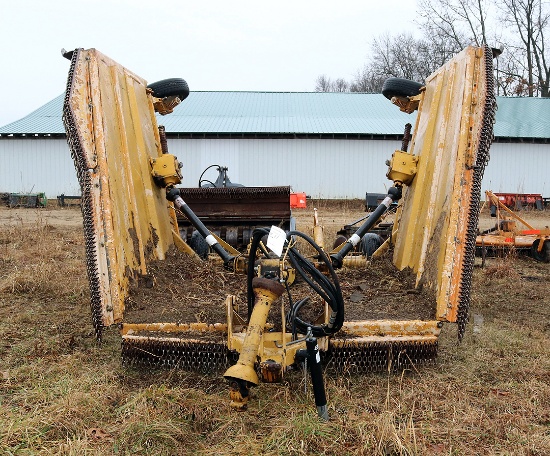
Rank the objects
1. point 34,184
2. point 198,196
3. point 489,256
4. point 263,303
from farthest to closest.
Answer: point 34,184, point 489,256, point 198,196, point 263,303

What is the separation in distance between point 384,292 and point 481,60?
5.55ft

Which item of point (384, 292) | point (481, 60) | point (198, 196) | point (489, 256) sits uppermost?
point (481, 60)

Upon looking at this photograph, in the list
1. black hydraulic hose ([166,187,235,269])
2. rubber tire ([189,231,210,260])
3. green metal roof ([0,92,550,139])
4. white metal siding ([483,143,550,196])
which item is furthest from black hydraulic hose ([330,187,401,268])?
white metal siding ([483,143,550,196])

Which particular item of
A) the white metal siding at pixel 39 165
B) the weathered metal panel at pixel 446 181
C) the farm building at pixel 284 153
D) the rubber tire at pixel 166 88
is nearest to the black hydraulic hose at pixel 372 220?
the weathered metal panel at pixel 446 181

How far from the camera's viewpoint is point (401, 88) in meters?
4.87

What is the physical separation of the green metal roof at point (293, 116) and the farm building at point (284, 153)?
50 millimetres

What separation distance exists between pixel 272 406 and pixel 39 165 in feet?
72.4

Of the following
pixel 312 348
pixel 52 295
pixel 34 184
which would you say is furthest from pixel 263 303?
pixel 34 184

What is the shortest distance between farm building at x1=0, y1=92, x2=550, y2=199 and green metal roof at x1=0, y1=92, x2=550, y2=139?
5 centimetres

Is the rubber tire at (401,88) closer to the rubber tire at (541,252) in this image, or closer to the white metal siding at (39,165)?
the rubber tire at (541,252)

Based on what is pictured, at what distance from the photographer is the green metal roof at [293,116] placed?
22312 millimetres

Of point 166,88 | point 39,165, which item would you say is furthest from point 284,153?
point 166,88

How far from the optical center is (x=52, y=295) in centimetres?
560

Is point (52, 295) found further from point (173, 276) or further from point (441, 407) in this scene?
point (441, 407)
